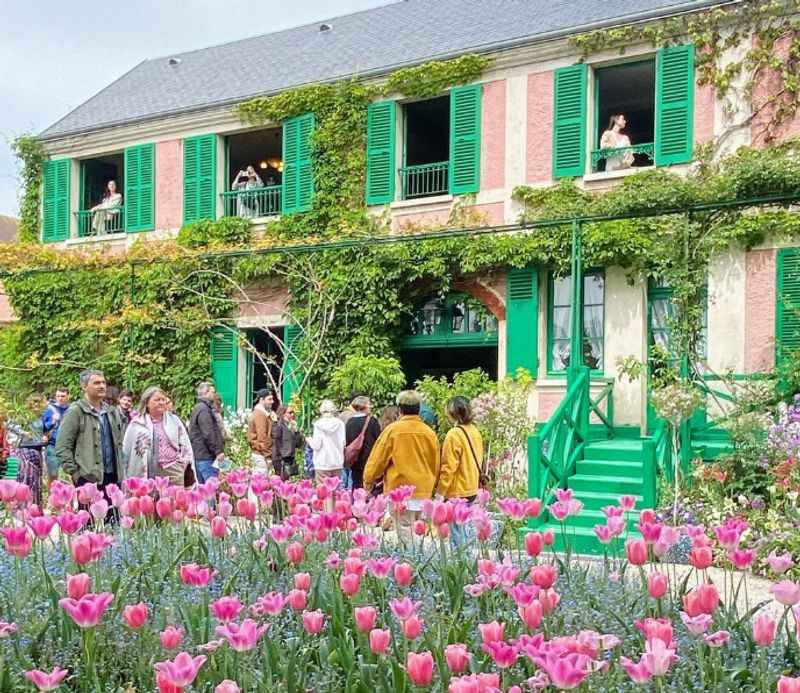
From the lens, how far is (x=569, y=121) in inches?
499

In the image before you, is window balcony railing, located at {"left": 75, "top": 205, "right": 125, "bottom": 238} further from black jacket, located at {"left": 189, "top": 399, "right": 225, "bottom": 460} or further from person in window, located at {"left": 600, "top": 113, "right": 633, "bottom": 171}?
black jacket, located at {"left": 189, "top": 399, "right": 225, "bottom": 460}

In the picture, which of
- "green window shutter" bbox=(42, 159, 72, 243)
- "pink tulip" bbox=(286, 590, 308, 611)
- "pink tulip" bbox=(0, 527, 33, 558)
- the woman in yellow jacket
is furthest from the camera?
"green window shutter" bbox=(42, 159, 72, 243)


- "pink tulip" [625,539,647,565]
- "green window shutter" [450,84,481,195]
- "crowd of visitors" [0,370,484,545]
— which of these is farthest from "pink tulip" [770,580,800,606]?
"green window shutter" [450,84,481,195]

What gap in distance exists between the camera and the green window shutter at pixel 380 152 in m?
14.0

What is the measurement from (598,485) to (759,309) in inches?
143

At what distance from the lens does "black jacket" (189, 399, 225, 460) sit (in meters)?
8.88

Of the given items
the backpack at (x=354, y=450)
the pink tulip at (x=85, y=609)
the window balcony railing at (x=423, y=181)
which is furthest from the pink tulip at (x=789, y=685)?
the window balcony railing at (x=423, y=181)

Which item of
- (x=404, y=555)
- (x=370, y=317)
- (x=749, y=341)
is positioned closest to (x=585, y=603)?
(x=404, y=555)

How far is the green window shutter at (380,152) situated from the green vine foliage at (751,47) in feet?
12.8

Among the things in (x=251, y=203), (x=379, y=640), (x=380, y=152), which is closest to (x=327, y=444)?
(x=380, y=152)

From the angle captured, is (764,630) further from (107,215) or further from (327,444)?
(107,215)

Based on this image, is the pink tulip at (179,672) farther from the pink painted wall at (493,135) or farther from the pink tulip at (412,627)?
the pink painted wall at (493,135)

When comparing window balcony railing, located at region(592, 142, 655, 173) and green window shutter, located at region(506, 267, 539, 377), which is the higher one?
window balcony railing, located at region(592, 142, 655, 173)

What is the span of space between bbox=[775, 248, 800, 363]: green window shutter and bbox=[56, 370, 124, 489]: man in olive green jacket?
7583 millimetres
